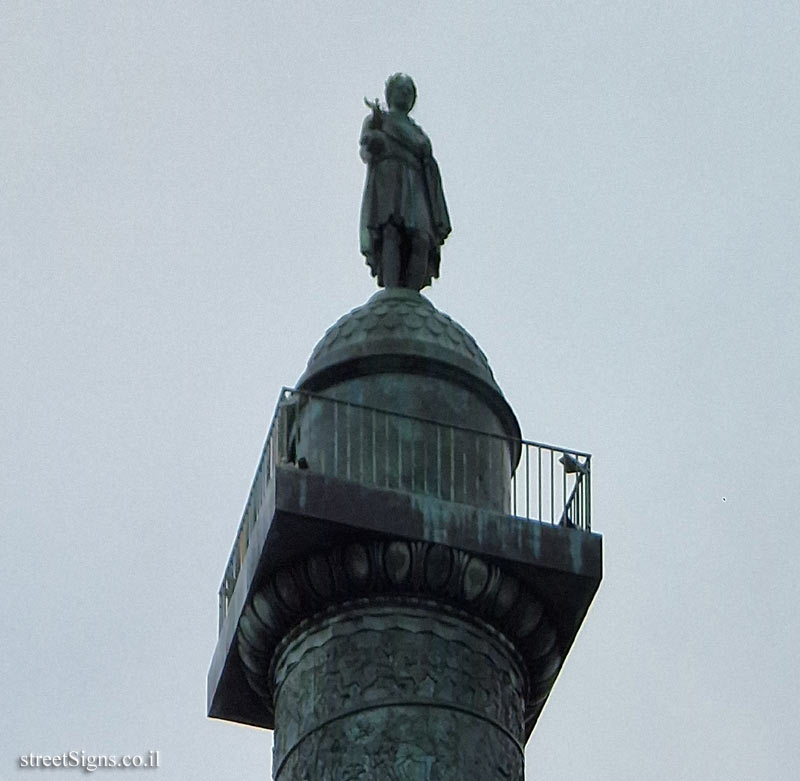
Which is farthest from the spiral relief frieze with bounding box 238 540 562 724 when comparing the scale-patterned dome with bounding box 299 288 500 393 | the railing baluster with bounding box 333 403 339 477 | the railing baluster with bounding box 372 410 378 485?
the scale-patterned dome with bounding box 299 288 500 393

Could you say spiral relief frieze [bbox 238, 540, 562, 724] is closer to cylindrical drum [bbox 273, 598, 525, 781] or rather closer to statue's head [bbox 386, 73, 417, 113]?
cylindrical drum [bbox 273, 598, 525, 781]

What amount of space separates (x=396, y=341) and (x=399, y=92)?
12.1 feet

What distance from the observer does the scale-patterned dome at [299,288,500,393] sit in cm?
3042

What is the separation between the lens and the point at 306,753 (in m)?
28.1

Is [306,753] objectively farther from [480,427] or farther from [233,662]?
[480,427]

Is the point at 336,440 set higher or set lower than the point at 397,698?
higher

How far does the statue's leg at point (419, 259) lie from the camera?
1266 inches

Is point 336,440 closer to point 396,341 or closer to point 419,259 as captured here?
point 396,341

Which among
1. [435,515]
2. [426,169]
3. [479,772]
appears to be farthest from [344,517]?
[426,169]

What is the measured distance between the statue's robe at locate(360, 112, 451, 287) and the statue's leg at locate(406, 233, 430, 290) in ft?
0.20

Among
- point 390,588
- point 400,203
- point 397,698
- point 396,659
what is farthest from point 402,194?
point 397,698

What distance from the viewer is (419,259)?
32188 millimetres

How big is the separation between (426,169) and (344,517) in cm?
546

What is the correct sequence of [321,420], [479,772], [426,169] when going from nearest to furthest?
1. [479,772]
2. [321,420]
3. [426,169]
